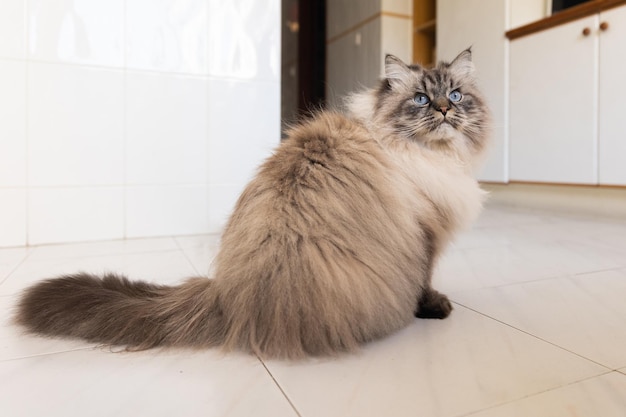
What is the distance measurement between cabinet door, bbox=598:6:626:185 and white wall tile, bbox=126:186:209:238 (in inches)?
90.2

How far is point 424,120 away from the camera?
3.33 ft

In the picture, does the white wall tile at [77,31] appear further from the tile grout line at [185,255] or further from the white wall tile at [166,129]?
the tile grout line at [185,255]

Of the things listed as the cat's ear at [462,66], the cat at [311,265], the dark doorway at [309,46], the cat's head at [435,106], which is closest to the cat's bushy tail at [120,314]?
the cat at [311,265]

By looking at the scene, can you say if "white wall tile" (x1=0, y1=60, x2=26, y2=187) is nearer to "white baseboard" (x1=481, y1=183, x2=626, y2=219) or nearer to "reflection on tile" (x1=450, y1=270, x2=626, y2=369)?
"reflection on tile" (x1=450, y1=270, x2=626, y2=369)

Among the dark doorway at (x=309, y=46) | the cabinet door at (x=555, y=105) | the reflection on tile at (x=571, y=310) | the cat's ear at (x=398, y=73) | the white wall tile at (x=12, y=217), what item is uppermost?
the dark doorway at (x=309, y=46)

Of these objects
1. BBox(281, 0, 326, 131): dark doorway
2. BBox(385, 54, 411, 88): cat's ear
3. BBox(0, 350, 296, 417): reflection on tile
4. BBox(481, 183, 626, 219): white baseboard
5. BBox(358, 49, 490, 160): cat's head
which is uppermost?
BBox(281, 0, 326, 131): dark doorway

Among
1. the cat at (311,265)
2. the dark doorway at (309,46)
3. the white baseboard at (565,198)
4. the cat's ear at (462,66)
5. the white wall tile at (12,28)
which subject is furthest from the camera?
the dark doorway at (309,46)

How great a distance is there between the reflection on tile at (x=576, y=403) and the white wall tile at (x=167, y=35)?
1.95 metres

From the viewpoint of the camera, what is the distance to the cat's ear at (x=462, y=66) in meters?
1.13

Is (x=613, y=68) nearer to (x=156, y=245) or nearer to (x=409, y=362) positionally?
(x=409, y=362)

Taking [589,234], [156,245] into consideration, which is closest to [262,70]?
[156,245]

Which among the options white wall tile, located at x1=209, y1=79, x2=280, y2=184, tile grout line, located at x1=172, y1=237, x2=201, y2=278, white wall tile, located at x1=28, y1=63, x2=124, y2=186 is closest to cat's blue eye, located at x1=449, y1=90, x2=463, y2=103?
tile grout line, located at x1=172, y1=237, x2=201, y2=278

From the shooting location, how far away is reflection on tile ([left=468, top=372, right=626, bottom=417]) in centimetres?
61

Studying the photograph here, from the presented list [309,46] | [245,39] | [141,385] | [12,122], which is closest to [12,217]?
[12,122]
